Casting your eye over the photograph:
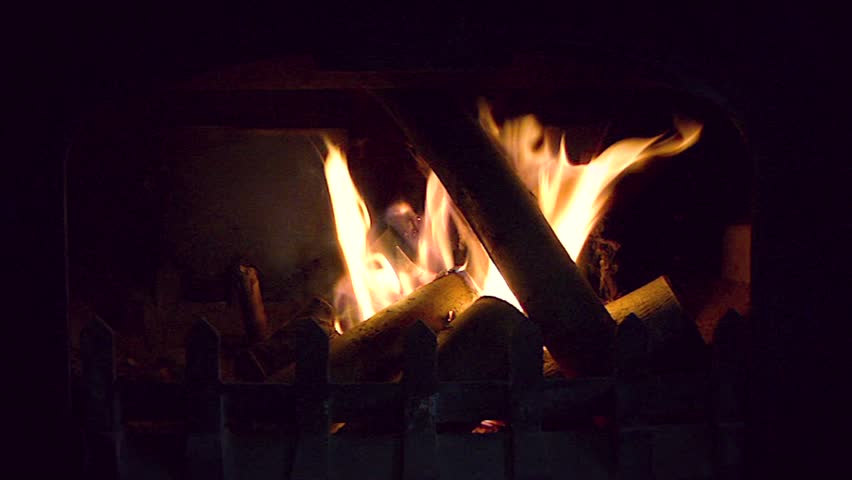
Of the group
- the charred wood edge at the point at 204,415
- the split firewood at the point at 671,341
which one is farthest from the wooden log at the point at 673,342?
the charred wood edge at the point at 204,415

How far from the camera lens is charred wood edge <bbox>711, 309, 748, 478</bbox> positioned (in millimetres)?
1446

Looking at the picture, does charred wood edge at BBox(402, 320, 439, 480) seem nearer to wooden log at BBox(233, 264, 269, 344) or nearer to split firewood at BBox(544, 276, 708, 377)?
split firewood at BBox(544, 276, 708, 377)

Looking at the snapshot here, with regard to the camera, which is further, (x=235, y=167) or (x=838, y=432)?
(x=235, y=167)

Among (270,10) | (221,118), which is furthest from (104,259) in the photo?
(270,10)

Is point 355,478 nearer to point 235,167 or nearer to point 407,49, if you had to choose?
point 407,49

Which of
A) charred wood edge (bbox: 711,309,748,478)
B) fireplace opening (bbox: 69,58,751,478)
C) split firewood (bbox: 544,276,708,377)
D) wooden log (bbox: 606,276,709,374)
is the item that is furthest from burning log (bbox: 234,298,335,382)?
charred wood edge (bbox: 711,309,748,478)

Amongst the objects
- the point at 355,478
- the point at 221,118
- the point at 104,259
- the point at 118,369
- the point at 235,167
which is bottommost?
the point at 355,478

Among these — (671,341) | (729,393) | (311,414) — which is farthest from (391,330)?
(729,393)

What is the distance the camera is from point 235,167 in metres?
2.00

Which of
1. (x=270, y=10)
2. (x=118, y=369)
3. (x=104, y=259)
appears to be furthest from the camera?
(x=104, y=259)

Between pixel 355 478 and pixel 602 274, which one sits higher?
pixel 602 274

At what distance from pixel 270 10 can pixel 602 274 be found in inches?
43.3

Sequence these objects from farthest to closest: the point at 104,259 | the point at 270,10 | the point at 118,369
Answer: the point at 104,259
the point at 118,369
the point at 270,10

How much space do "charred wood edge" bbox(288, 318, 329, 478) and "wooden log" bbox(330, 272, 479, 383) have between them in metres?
0.20
